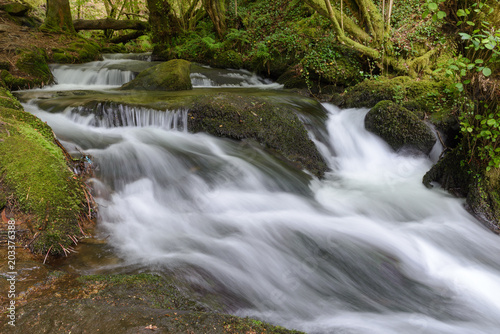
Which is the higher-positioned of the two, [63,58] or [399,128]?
[63,58]

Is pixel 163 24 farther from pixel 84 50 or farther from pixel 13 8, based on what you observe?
pixel 13 8

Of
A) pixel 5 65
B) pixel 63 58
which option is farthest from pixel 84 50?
pixel 5 65

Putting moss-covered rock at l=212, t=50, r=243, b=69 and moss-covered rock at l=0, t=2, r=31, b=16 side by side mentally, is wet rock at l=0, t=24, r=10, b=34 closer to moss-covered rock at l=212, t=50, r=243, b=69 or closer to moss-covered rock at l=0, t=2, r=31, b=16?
moss-covered rock at l=0, t=2, r=31, b=16

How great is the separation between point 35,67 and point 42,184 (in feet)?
24.6

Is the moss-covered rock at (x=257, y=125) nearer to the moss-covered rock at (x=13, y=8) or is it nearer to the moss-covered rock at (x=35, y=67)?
the moss-covered rock at (x=35, y=67)

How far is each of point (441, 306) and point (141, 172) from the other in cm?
380

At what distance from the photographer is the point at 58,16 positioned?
12.5 m

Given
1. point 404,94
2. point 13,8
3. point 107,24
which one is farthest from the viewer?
point 107,24

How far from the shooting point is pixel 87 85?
31.1 ft

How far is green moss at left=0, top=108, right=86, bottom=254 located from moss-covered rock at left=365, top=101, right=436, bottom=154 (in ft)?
17.1

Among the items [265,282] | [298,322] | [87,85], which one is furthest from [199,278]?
[87,85]

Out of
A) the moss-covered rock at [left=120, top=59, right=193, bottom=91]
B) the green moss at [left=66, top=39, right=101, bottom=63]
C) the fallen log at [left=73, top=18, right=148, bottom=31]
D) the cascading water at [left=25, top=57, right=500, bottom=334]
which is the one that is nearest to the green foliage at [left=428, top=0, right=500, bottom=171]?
the cascading water at [left=25, top=57, right=500, bottom=334]

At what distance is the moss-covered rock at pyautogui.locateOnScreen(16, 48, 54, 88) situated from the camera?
27.3 ft

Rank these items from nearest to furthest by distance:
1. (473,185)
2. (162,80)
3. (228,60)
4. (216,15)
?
(473,185)
(162,80)
(228,60)
(216,15)
